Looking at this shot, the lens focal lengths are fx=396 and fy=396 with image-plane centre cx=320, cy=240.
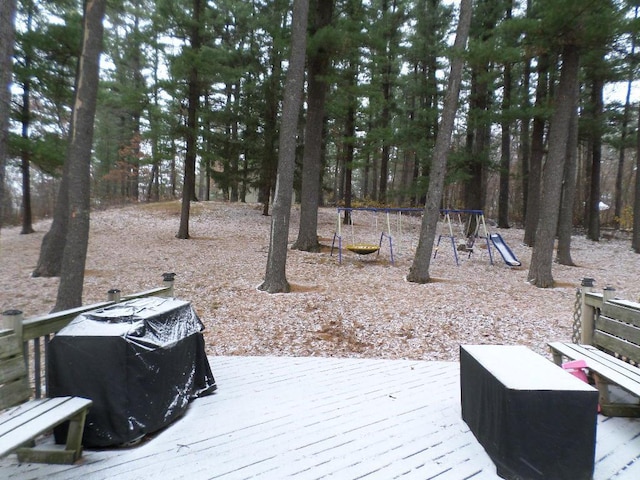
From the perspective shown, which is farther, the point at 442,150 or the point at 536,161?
the point at 536,161

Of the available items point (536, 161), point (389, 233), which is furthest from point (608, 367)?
point (536, 161)

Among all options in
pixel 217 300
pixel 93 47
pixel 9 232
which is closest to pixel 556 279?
pixel 217 300

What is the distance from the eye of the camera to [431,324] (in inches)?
237

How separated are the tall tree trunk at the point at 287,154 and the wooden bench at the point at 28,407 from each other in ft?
17.1

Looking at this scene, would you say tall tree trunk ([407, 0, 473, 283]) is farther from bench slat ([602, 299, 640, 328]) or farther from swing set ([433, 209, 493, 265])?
bench slat ([602, 299, 640, 328])

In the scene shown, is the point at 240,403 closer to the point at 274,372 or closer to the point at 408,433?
the point at 274,372

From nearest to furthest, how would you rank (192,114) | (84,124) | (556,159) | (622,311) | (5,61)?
(622,311) → (5,61) → (84,124) → (556,159) → (192,114)

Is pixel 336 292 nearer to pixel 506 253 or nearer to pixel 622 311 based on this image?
pixel 622 311

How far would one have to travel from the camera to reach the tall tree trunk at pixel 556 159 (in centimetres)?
820

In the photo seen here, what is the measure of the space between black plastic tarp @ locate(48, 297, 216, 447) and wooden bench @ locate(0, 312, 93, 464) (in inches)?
4.4

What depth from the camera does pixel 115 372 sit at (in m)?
2.38

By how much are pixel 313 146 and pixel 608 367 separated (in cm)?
956

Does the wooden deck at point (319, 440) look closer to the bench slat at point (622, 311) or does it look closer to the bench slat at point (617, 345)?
the bench slat at point (617, 345)

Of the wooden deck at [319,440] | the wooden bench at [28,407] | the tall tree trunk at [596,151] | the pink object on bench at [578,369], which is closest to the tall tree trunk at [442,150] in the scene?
the wooden deck at [319,440]
